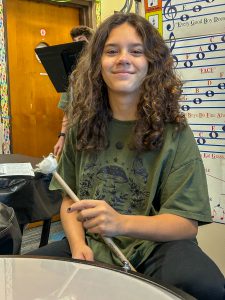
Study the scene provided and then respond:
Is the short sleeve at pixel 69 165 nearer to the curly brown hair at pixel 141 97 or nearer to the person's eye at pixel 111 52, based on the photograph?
the curly brown hair at pixel 141 97

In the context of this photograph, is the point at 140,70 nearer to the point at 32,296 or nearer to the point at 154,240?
the point at 154,240

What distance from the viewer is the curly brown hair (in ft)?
3.72

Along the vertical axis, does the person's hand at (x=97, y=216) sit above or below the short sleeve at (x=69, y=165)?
below

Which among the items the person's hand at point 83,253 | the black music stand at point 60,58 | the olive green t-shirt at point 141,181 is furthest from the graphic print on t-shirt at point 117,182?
the black music stand at point 60,58

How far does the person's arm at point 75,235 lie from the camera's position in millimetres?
1069

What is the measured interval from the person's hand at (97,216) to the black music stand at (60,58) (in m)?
1.35

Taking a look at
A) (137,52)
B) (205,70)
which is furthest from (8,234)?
(205,70)

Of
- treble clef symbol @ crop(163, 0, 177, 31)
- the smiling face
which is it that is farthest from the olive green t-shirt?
treble clef symbol @ crop(163, 0, 177, 31)

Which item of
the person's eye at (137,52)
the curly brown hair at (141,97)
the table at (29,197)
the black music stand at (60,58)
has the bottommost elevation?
the table at (29,197)

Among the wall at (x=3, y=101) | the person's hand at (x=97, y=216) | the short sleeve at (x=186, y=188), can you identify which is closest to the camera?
the person's hand at (x=97, y=216)

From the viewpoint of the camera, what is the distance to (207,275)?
0.88 meters

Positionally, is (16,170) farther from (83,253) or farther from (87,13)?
(87,13)

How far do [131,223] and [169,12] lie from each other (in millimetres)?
1050

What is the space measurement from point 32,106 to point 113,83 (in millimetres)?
2335
